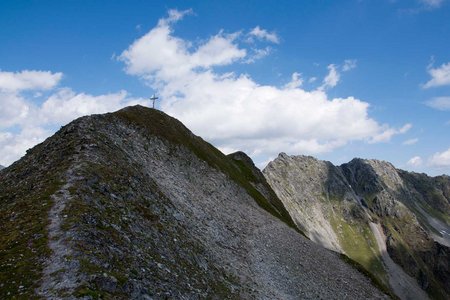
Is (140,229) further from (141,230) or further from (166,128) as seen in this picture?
(166,128)

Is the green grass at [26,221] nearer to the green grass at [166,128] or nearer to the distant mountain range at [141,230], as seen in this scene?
the distant mountain range at [141,230]

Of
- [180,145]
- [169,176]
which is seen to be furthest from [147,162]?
[180,145]

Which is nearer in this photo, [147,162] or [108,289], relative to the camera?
[108,289]

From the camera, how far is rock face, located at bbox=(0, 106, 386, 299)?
2011cm

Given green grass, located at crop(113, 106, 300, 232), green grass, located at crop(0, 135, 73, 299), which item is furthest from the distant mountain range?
green grass, located at crop(113, 106, 300, 232)

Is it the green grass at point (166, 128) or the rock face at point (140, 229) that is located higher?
the green grass at point (166, 128)

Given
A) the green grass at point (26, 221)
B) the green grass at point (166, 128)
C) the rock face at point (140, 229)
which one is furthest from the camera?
the green grass at point (166, 128)

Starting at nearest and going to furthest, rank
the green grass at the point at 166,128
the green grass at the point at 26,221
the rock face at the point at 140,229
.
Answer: the green grass at the point at 26,221, the rock face at the point at 140,229, the green grass at the point at 166,128

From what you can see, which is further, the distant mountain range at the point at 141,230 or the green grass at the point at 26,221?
the distant mountain range at the point at 141,230

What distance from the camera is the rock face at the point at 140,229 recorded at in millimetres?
20109

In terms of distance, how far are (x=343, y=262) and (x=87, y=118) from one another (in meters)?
47.6

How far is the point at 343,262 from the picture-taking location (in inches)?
2488

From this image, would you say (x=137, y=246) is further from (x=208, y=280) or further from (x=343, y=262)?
(x=343, y=262)

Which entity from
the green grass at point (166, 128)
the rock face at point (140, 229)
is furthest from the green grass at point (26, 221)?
the green grass at point (166, 128)
